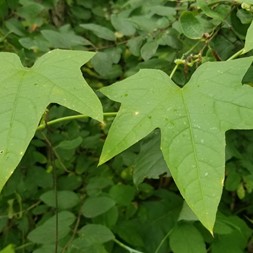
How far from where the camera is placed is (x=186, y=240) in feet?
3.52

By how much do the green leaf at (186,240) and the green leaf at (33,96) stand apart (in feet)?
1.47

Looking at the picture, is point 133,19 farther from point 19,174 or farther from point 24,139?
point 24,139

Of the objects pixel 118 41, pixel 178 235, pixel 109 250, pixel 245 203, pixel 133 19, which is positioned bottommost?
pixel 245 203

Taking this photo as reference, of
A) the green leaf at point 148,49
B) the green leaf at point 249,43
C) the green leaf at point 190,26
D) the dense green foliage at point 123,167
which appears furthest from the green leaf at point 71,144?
the green leaf at point 249,43

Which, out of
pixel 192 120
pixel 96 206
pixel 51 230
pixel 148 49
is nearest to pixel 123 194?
pixel 96 206

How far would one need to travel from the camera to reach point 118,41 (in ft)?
4.60

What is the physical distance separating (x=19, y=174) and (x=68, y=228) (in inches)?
8.9

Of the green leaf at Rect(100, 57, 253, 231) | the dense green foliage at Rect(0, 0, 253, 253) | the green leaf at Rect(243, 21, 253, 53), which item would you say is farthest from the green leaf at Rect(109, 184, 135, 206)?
the green leaf at Rect(243, 21, 253, 53)

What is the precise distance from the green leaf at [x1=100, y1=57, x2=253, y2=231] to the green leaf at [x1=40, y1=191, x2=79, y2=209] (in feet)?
1.39

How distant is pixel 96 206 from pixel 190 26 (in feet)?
1.57

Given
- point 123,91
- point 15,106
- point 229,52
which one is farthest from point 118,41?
point 15,106

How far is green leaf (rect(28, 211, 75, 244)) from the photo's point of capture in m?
1.08

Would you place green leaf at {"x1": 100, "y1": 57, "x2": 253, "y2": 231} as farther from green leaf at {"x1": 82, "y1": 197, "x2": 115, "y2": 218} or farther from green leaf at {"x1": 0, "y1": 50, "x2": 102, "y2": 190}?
green leaf at {"x1": 82, "y1": 197, "x2": 115, "y2": 218}

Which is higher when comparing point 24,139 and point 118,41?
point 24,139
